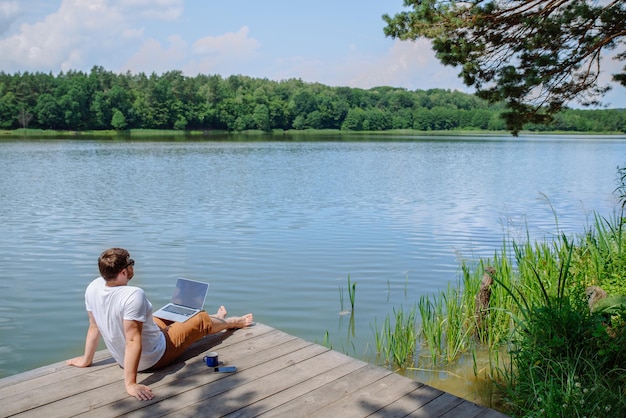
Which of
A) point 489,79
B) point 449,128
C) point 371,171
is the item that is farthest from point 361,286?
point 449,128

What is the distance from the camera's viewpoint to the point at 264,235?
1100cm

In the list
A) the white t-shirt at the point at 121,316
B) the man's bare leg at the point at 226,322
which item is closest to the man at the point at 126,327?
the white t-shirt at the point at 121,316

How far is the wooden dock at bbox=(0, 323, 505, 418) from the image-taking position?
→ 10.3 feet

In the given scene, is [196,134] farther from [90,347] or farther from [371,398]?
[371,398]

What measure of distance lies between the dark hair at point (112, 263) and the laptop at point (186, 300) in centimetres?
88

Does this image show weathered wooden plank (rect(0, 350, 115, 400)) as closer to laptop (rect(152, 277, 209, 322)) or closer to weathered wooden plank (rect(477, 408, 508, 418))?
laptop (rect(152, 277, 209, 322))

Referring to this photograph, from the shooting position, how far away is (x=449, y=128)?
112 metres

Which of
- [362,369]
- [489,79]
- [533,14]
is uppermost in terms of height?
[533,14]

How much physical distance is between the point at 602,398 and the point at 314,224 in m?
9.14

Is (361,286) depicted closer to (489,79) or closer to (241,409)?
(489,79)

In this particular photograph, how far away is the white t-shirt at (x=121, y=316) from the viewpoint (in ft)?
11.1

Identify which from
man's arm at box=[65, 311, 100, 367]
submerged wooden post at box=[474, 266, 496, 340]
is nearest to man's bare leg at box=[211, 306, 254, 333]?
man's arm at box=[65, 311, 100, 367]

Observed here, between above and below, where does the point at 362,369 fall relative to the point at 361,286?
above

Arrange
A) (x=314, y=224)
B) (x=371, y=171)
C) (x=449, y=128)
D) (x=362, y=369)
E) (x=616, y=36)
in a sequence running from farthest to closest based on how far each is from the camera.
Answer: (x=449, y=128) < (x=371, y=171) < (x=314, y=224) < (x=616, y=36) < (x=362, y=369)
